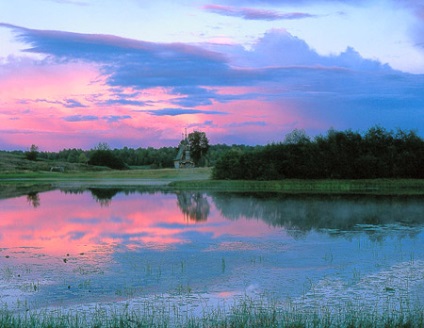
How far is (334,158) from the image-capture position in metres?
50.8

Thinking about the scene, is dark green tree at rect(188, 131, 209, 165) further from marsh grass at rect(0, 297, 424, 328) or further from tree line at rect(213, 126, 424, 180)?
marsh grass at rect(0, 297, 424, 328)

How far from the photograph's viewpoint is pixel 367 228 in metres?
21.0

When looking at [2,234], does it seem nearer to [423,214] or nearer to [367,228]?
[367,228]

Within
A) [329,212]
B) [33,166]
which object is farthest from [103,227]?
[33,166]

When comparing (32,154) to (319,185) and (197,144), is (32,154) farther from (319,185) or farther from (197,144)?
(319,185)

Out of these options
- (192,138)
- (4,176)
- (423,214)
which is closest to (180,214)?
(423,214)

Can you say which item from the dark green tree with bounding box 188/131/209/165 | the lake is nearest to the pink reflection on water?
the lake

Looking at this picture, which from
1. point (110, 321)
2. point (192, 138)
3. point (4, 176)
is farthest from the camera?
point (192, 138)

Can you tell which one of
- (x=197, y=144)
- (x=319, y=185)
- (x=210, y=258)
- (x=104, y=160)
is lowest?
(x=210, y=258)

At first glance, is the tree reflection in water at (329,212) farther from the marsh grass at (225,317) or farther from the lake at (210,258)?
the marsh grass at (225,317)

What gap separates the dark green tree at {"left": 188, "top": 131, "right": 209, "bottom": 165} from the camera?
332 feet

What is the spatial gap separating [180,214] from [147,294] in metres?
16.3

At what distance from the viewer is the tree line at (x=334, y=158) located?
50.7 meters

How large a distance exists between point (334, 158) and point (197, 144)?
52589mm
